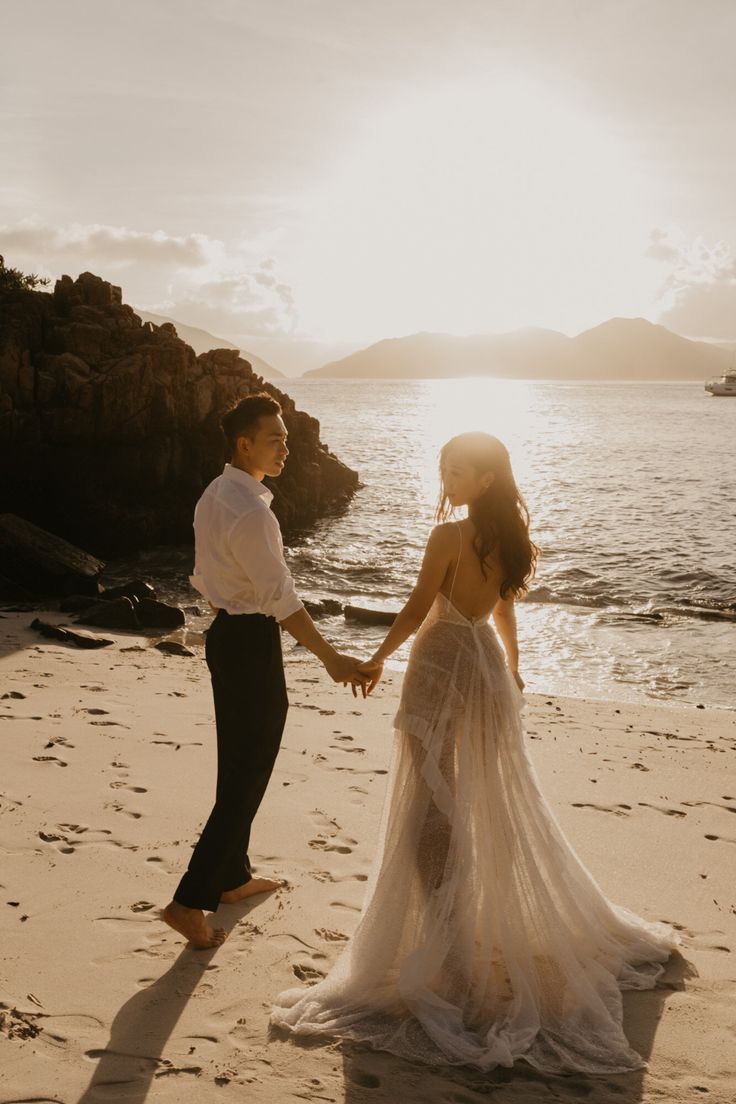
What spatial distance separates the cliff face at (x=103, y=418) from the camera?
25.0 m

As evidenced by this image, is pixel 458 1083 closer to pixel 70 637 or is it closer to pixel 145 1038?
pixel 145 1038

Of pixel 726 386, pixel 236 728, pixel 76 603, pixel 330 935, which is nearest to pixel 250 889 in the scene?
pixel 330 935

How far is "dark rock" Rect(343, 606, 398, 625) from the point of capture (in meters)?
16.8

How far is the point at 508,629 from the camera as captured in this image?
15.1 ft

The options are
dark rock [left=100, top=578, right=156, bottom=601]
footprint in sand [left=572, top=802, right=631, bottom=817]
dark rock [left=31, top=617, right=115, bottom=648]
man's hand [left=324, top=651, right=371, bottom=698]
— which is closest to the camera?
man's hand [left=324, top=651, right=371, bottom=698]

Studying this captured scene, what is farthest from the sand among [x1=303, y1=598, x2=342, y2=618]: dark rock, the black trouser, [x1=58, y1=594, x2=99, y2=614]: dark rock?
[x1=303, y1=598, x2=342, y2=618]: dark rock

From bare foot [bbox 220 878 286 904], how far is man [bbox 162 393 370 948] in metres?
0.41

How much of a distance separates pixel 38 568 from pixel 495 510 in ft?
48.0

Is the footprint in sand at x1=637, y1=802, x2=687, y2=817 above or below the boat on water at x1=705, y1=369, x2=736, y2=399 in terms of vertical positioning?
below

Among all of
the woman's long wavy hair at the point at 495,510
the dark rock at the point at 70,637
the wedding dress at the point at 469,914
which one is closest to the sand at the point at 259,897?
the wedding dress at the point at 469,914

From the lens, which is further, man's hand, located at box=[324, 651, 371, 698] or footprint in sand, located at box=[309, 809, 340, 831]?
footprint in sand, located at box=[309, 809, 340, 831]

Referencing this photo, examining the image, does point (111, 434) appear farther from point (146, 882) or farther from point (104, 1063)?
point (104, 1063)

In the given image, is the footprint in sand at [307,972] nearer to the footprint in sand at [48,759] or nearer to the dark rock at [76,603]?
the footprint in sand at [48,759]

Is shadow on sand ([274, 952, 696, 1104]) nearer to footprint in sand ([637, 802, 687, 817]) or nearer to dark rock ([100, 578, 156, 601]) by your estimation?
footprint in sand ([637, 802, 687, 817])
